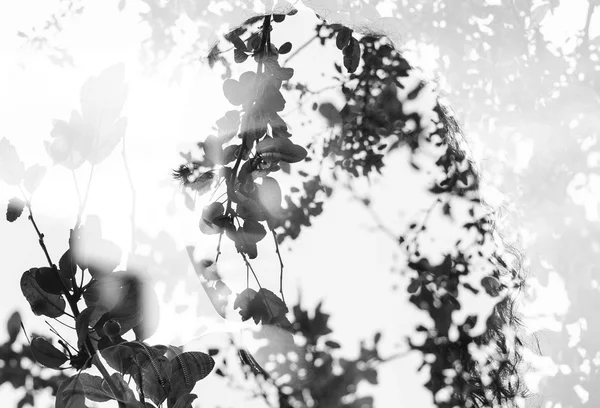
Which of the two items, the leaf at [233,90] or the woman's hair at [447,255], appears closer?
the leaf at [233,90]

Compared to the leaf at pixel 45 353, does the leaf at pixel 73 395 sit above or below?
below

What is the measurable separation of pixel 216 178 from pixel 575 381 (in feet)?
7.26

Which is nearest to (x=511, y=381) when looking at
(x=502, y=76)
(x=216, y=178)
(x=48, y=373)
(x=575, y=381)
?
(x=216, y=178)

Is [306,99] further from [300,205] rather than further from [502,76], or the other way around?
[502,76]

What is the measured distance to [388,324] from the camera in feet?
3.41

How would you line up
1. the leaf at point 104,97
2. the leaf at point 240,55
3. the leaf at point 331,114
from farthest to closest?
the leaf at point 331,114 < the leaf at point 240,55 < the leaf at point 104,97

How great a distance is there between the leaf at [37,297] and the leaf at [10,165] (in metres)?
0.05

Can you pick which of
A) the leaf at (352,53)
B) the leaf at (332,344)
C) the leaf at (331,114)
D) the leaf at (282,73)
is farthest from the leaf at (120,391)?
the leaf at (331,114)

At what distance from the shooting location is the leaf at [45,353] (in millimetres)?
273

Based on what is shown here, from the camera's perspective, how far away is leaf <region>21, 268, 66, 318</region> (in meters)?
0.28

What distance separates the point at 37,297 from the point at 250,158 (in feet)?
0.75

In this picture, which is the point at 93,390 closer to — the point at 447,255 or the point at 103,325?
the point at 103,325

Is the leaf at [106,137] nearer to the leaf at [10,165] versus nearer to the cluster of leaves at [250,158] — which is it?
the leaf at [10,165]

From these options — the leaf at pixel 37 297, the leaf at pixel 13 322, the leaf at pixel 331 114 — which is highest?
the leaf at pixel 331 114
